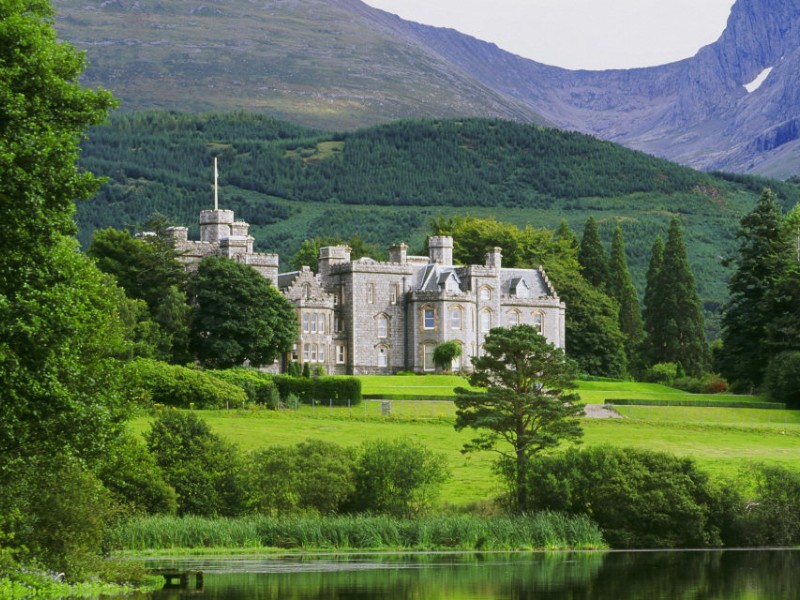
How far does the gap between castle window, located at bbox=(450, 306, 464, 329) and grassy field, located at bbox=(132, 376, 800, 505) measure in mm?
13918

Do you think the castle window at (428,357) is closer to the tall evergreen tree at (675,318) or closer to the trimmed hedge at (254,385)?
the trimmed hedge at (254,385)

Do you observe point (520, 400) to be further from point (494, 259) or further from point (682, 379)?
point (494, 259)

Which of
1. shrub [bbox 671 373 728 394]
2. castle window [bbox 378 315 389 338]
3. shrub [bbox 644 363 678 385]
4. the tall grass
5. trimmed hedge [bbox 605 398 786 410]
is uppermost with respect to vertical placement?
castle window [bbox 378 315 389 338]

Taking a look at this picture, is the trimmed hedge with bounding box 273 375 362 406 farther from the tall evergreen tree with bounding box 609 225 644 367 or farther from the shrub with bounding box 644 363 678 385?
the tall evergreen tree with bounding box 609 225 644 367

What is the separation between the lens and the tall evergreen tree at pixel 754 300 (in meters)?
85.9

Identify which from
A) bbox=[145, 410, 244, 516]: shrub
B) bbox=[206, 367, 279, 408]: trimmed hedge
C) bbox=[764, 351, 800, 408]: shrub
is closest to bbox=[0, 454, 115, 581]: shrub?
bbox=[145, 410, 244, 516]: shrub

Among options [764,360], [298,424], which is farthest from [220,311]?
[764,360]

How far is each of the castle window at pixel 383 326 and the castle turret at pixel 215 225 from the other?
999 centimetres

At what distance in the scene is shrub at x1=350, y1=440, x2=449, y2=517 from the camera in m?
50.5

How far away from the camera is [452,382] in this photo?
8444 centimetres

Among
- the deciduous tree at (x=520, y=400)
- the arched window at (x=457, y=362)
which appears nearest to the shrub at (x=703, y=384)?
the arched window at (x=457, y=362)

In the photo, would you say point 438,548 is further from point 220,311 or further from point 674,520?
point 220,311

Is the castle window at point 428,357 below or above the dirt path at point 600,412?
above

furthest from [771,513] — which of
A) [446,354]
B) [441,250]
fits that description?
[441,250]
